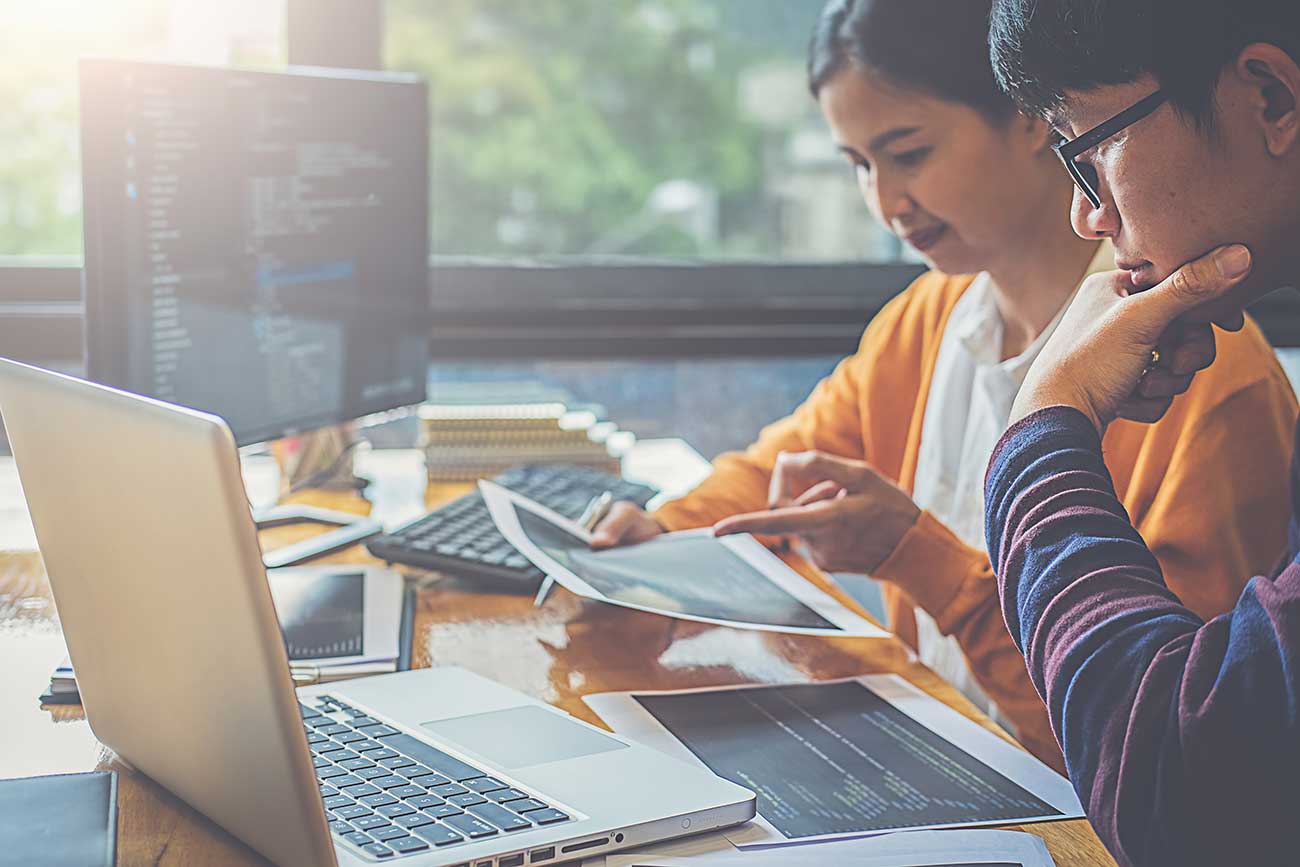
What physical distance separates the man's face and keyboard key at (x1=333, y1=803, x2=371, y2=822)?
577 millimetres

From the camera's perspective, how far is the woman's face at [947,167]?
4.53 feet

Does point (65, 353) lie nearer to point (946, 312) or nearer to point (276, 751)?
point (946, 312)

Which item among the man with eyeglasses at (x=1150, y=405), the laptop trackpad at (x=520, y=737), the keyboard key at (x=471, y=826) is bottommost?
the laptop trackpad at (x=520, y=737)

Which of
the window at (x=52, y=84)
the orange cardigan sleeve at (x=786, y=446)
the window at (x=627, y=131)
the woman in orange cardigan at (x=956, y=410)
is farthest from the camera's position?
the window at (x=627, y=131)

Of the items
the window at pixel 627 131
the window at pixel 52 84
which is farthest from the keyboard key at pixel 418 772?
the window at pixel 627 131

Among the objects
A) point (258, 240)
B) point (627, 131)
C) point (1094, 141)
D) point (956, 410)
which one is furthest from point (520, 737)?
point (627, 131)

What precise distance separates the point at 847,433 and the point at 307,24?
119cm

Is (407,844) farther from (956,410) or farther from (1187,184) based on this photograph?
(956,410)

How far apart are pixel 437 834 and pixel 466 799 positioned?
0.05 meters

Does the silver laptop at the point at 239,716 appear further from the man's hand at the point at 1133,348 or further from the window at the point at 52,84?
the window at the point at 52,84

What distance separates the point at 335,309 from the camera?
1.51 metres

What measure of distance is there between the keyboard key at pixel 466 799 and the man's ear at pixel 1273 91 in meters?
0.57

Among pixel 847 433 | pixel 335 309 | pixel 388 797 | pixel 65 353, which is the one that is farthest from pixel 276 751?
pixel 65 353

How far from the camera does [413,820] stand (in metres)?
0.75
